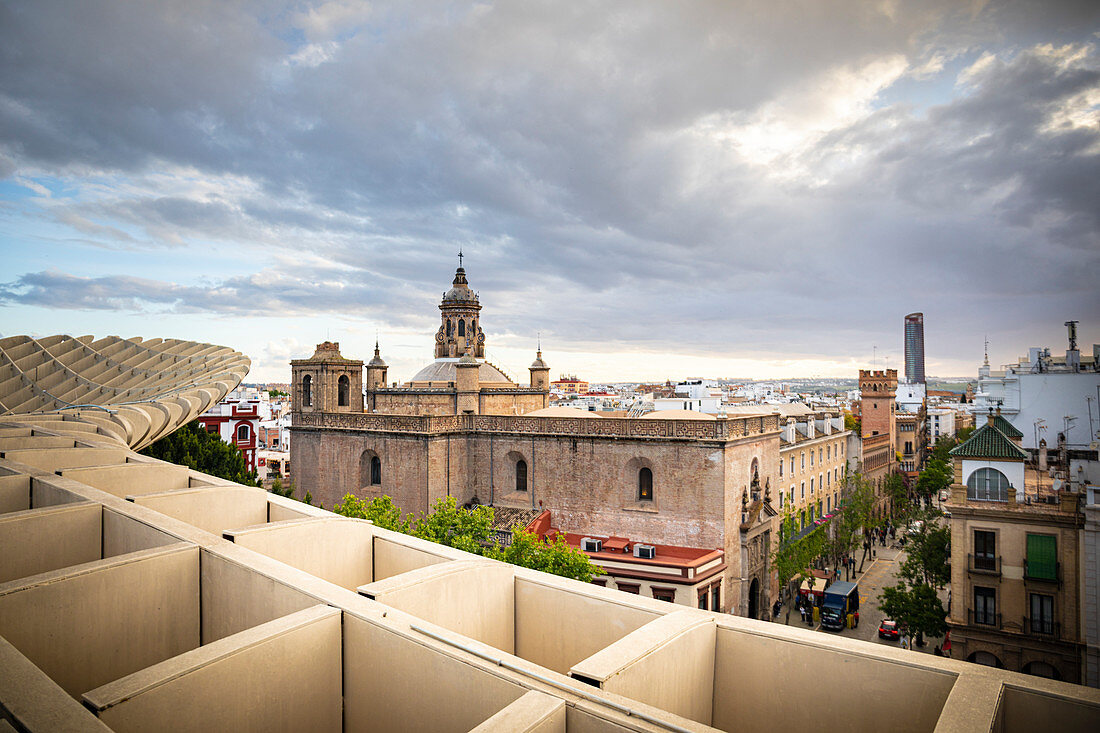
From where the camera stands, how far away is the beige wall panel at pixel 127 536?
26.7ft

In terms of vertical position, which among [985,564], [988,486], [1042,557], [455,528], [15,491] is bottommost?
[985,564]

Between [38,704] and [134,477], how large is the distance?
10.2 m

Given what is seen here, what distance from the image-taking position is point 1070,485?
70.9 feet

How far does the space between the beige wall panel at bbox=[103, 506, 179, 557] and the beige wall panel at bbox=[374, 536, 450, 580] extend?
117 inches

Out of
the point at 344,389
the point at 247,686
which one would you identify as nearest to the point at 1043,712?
the point at 247,686

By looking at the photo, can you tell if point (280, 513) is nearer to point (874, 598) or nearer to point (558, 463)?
point (558, 463)

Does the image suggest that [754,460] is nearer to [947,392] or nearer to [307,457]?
[307,457]

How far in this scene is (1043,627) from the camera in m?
21.2

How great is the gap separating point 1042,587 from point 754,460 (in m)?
11.0

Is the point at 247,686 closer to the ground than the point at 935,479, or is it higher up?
higher up

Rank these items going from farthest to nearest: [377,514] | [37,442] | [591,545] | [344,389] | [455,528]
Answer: [344,389] → [591,545] → [455,528] → [377,514] → [37,442]

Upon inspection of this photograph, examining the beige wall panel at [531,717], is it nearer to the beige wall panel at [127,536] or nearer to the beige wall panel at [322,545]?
the beige wall panel at [127,536]

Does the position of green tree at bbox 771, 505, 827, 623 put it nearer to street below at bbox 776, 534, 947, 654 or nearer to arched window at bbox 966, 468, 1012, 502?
street below at bbox 776, 534, 947, 654

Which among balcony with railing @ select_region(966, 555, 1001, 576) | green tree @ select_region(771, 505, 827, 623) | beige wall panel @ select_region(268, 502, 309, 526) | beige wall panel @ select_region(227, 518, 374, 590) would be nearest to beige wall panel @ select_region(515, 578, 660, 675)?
beige wall panel @ select_region(227, 518, 374, 590)
